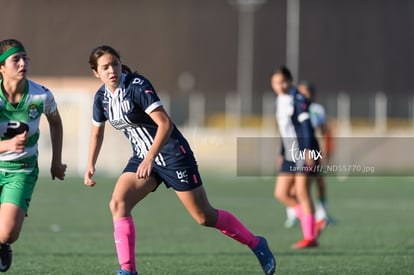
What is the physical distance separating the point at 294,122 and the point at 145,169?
4612mm

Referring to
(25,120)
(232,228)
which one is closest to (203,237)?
(232,228)

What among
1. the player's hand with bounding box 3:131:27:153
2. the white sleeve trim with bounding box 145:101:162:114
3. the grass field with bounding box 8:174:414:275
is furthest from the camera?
the grass field with bounding box 8:174:414:275

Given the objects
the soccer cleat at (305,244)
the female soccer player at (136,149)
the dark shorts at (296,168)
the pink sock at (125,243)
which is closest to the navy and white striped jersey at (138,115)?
the female soccer player at (136,149)

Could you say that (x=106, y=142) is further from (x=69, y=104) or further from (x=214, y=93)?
(x=214, y=93)

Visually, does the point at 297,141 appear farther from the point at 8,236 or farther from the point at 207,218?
the point at 8,236

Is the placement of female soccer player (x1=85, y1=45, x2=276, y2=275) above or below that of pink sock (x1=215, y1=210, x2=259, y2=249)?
above

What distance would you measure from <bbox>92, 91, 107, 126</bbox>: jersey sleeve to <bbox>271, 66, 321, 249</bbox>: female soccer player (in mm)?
3933

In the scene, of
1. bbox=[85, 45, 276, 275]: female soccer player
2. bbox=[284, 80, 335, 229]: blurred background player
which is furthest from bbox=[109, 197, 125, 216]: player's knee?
bbox=[284, 80, 335, 229]: blurred background player

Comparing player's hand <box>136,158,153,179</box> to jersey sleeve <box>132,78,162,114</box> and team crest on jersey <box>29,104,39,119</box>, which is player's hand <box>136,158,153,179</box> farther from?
team crest on jersey <box>29,104,39,119</box>

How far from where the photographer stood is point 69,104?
30.1 m

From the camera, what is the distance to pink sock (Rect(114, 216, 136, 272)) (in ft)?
26.3

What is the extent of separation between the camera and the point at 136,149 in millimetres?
8328

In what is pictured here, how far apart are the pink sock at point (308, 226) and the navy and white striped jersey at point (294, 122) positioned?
0.76 meters

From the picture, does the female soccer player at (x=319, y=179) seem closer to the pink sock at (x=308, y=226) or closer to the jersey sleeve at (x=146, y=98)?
the pink sock at (x=308, y=226)
